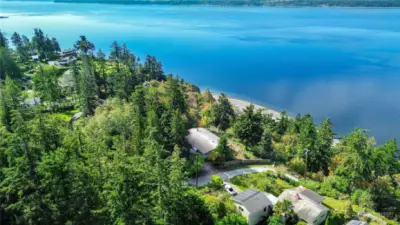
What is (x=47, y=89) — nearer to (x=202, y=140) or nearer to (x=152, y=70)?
(x=202, y=140)

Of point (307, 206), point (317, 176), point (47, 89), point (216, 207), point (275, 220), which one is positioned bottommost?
point (317, 176)

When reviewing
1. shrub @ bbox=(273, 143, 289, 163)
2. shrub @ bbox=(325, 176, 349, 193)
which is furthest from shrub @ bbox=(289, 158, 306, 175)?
shrub @ bbox=(325, 176, 349, 193)

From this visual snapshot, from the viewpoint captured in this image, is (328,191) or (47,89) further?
(47,89)

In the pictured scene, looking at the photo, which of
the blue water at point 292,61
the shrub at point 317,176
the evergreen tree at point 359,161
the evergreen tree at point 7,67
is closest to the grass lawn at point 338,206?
the evergreen tree at point 359,161

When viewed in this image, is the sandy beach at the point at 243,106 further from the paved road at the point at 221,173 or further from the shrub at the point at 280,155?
the paved road at the point at 221,173

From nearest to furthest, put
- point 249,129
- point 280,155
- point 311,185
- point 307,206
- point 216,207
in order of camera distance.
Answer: point 216,207
point 307,206
point 311,185
point 249,129
point 280,155

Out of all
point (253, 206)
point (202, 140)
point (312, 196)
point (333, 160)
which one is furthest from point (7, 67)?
point (333, 160)

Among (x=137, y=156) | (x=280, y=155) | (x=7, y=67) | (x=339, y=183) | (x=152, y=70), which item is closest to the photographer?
(x=137, y=156)
